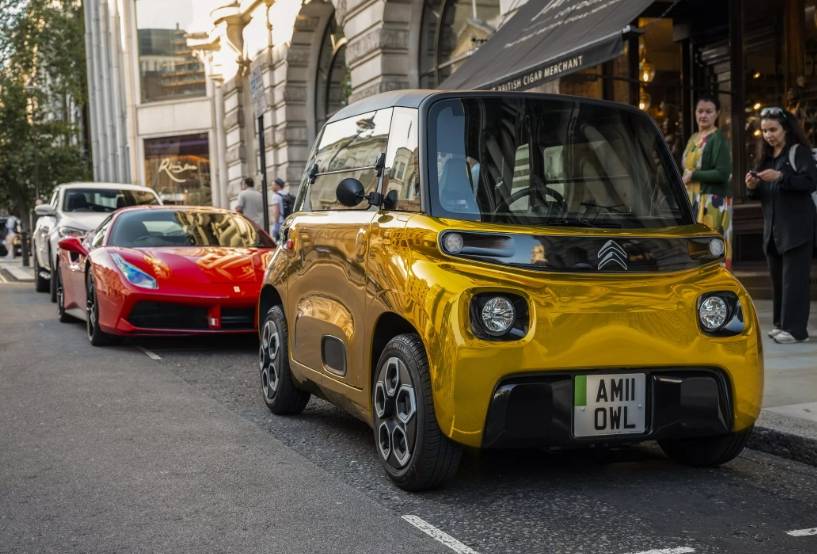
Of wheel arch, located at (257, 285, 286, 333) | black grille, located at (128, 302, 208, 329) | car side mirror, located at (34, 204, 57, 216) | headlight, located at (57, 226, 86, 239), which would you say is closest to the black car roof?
wheel arch, located at (257, 285, 286, 333)

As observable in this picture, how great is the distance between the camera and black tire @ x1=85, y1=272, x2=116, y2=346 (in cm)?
981

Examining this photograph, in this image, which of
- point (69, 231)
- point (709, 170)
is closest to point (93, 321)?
point (709, 170)

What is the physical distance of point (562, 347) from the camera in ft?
14.1

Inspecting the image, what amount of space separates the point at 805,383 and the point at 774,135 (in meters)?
2.54

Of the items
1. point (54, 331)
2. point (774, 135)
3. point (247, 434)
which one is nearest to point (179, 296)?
point (54, 331)

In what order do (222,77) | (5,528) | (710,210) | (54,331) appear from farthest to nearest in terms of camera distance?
(222,77) → (54,331) → (710,210) → (5,528)

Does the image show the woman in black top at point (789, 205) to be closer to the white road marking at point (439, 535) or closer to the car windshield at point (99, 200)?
the white road marking at point (439, 535)

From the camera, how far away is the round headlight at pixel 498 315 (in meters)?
4.25

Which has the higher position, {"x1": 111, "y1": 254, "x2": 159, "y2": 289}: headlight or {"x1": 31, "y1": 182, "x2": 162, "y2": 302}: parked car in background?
{"x1": 31, "y1": 182, "x2": 162, "y2": 302}: parked car in background

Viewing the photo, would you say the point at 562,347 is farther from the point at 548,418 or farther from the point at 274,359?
the point at 274,359

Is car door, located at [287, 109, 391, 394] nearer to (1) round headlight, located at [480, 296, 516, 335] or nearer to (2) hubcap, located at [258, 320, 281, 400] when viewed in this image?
(2) hubcap, located at [258, 320, 281, 400]

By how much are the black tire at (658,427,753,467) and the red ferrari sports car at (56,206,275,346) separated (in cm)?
502

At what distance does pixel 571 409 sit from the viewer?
4.31m

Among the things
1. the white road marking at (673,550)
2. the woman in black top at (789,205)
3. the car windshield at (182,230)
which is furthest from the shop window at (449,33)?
the white road marking at (673,550)
